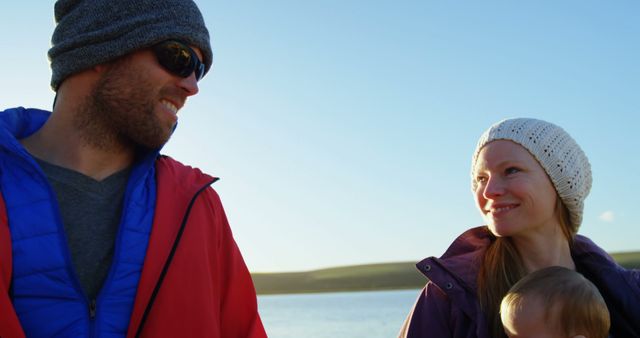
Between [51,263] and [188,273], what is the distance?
0.47 metres

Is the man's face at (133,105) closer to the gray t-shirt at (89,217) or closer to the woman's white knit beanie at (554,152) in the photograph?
the gray t-shirt at (89,217)

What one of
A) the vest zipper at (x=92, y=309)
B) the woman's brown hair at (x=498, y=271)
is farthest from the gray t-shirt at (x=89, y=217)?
the woman's brown hair at (x=498, y=271)

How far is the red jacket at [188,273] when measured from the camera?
2643 millimetres

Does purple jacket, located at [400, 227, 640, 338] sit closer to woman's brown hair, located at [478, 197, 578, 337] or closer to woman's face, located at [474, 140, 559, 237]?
woman's brown hair, located at [478, 197, 578, 337]

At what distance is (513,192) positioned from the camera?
314cm

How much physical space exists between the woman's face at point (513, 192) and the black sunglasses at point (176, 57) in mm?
1302

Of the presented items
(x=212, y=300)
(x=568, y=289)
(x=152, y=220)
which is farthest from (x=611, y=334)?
(x=152, y=220)

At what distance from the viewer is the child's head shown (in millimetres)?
2824

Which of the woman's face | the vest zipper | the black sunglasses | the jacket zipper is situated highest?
the black sunglasses

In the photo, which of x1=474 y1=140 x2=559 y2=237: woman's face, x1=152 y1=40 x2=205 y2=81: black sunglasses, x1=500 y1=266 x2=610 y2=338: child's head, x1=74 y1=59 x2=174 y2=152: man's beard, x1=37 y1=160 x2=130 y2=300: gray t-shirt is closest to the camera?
x1=37 y1=160 x2=130 y2=300: gray t-shirt

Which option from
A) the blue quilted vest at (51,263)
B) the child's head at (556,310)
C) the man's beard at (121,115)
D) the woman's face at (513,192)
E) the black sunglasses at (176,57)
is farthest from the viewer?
the woman's face at (513,192)

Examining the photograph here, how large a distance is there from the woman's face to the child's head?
1.00 ft

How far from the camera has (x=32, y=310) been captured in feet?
8.36

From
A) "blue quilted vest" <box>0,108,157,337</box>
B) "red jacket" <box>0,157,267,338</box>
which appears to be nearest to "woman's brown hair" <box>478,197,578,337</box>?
"red jacket" <box>0,157,267,338</box>
